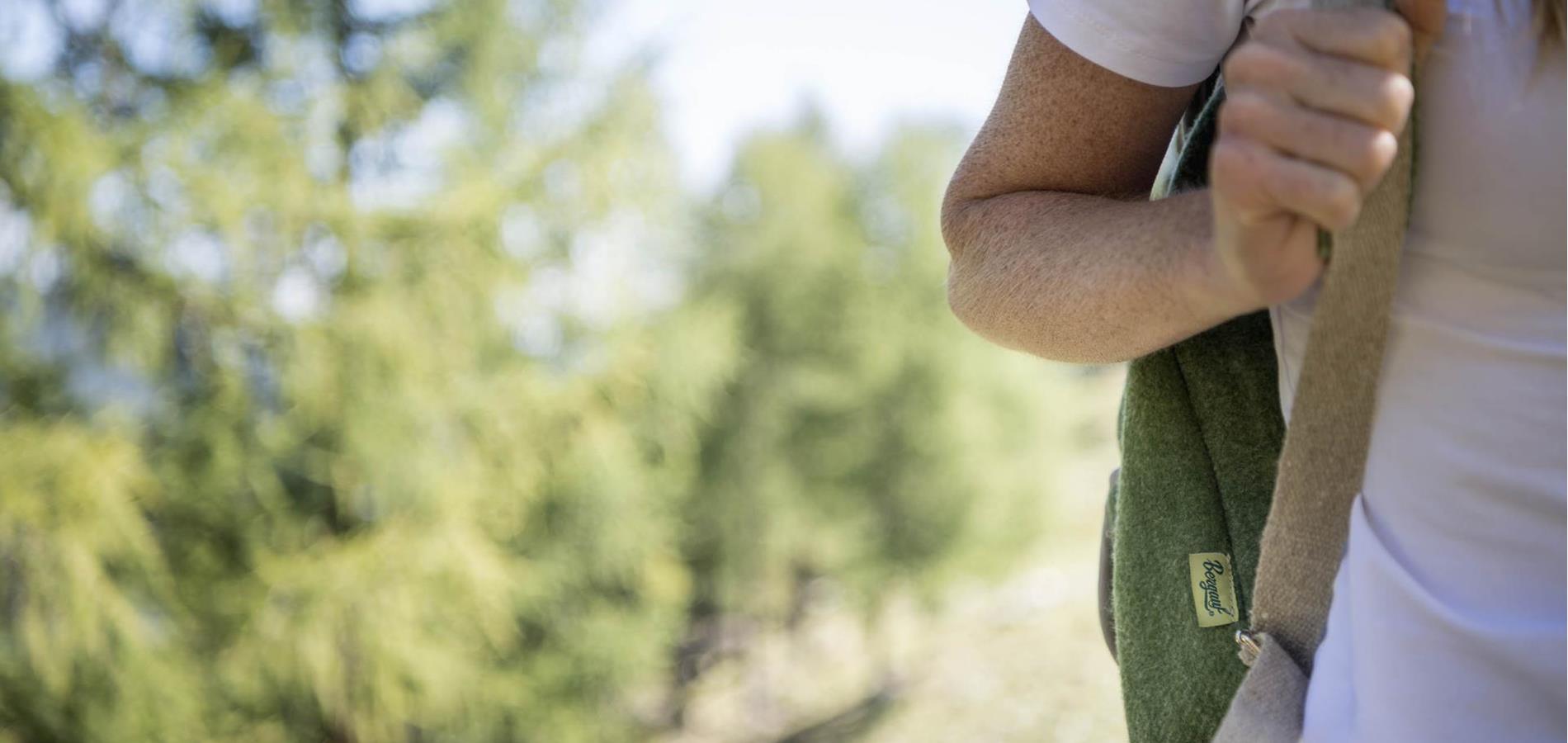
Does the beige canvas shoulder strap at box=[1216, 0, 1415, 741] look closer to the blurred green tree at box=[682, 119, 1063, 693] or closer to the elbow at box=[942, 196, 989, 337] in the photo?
the elbow at box=[942, 196, 989, 337]

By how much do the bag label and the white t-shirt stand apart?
15 centimetres

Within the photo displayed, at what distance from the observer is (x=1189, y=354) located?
92 centimetres

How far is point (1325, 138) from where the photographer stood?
615mm

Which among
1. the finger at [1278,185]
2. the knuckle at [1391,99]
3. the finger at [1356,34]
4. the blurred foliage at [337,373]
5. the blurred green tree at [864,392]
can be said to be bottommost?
the blurred green tree at [864,392]

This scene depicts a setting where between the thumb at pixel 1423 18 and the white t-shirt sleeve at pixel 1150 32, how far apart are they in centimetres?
15

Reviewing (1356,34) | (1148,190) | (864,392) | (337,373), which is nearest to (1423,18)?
(1356,34)

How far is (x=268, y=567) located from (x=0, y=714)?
179cm

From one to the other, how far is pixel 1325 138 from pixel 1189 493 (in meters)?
0.39

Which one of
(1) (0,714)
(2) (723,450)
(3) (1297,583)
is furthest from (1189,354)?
(2) (723,450)

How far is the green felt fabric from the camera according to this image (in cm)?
89

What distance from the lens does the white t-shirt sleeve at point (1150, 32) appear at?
2.70 ft

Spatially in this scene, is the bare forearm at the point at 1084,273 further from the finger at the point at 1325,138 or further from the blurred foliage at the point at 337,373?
the blurred foliage at the point at 337,373

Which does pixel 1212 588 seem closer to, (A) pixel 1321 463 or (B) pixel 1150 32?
(A) pixel 1321 463

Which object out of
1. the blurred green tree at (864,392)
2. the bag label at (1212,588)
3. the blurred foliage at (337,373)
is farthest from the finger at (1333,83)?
the blurred green tree at (864,392)
